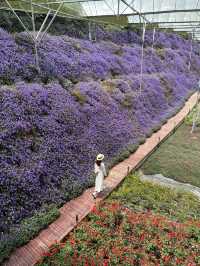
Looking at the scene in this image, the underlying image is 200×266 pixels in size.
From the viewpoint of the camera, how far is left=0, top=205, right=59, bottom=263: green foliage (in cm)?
587

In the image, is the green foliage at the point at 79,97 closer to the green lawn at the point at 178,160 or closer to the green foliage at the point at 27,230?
the green lawn at the point at 178,160

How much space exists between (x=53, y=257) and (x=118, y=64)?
15.8 metres

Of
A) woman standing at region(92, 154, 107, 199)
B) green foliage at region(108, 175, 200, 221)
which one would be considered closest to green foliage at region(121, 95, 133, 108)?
green foliage at region(108, 175, 200, 221)

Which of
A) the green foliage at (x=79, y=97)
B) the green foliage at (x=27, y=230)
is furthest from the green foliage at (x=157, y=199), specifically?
the green foliage at (x=79, y=97)

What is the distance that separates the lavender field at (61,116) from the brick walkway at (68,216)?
39 cm

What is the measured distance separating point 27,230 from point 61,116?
4879mm

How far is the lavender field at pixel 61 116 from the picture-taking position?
7.47m

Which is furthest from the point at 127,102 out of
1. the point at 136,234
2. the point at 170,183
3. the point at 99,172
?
the point at 136,234

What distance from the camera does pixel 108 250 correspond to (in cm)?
594

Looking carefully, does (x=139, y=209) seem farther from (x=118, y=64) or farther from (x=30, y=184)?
(x=118, y=64)

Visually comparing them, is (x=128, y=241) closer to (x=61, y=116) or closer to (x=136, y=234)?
(x=136, y=234)

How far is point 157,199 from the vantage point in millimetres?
8289

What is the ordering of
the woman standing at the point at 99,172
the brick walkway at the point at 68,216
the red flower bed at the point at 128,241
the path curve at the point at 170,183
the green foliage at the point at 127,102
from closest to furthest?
the red flower bed at the point at 128,241 < the brick walkway at the point at 68,216 < the woman standing at the point at 99,172 < the path curve at the point at 170,183 < the green foliage at the point at 127,102

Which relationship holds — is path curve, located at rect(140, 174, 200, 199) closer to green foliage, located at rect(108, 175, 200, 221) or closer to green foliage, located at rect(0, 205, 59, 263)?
green foliage, located at rect(108, 175, 200, 221)
